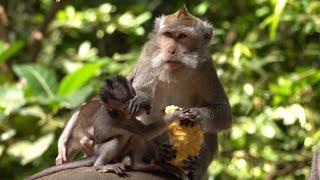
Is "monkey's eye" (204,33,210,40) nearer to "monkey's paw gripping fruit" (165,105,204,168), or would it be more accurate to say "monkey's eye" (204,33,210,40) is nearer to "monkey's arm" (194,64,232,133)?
"monkey's arm" (194,64,232,133)

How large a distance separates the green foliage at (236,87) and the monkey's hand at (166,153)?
2.43 m

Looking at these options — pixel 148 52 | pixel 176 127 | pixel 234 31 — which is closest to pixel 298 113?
pixel 234 31

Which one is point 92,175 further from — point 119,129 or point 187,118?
→ point 187,118

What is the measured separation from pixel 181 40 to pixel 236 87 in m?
3.06

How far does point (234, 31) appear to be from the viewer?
7.77m

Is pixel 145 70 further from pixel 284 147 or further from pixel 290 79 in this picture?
pixel 284 147

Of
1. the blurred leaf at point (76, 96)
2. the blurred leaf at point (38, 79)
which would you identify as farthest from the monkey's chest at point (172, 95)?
the blurred leaf at point (38, 79)

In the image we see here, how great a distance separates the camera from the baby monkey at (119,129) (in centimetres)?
371

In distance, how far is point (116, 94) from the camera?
373 centimetres

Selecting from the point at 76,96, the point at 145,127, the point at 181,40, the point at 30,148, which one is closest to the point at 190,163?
the point at 145,127

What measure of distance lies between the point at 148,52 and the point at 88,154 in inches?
30.8

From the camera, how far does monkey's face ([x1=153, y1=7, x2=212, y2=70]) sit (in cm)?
415

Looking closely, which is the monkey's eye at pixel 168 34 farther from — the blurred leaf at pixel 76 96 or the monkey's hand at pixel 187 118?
the blurred leaf at pixel 76 96

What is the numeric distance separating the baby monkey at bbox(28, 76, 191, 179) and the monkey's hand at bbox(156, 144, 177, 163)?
0.07 metres
